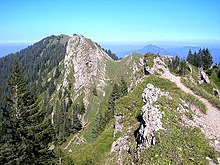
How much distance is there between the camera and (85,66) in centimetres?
15512

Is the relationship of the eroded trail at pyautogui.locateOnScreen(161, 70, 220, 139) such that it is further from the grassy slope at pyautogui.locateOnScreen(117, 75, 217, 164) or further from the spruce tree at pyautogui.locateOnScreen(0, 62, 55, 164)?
the spruce tree at pyautogui.locateOnScreen(0, 62, 55, 164)

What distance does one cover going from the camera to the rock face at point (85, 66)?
478 feet

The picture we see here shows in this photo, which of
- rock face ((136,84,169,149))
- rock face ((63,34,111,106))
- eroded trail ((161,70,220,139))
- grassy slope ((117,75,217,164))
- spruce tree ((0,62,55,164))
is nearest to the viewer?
grassy slope ((117,75,217,164))

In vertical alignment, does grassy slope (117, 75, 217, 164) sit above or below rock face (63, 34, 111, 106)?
above

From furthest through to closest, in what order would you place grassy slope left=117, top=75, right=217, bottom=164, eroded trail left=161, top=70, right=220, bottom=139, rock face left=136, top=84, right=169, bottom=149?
1. eroded trail left=161, top=70, right=220, bottom=139
2. rock face left=136, top=84, right=169, bottom=149
3. grassy slope left=117, top=75, right=217, bottom=164

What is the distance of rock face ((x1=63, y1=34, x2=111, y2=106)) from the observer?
146 meters

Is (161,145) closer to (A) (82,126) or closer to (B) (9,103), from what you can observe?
(B) (9,103)

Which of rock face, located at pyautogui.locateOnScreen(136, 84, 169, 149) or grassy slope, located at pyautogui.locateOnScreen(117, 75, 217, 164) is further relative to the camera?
rock face, located at pyautogui.locateOnScreen(136, 84, 169, 149)

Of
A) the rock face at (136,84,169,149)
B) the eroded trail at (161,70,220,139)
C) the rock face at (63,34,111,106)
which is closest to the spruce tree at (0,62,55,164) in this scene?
the rock face at (136,84,169,149)

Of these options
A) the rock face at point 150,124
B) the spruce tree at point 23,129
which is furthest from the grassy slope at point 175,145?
the spruce tree at point 23,129

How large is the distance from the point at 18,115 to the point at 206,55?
114 m

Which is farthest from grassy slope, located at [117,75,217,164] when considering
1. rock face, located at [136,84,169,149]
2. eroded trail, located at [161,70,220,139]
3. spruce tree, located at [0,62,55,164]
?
spruce tree, located at [0,62,55,164]

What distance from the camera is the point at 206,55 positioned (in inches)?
4867

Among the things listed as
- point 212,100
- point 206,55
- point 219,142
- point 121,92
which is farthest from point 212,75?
point 219,142
